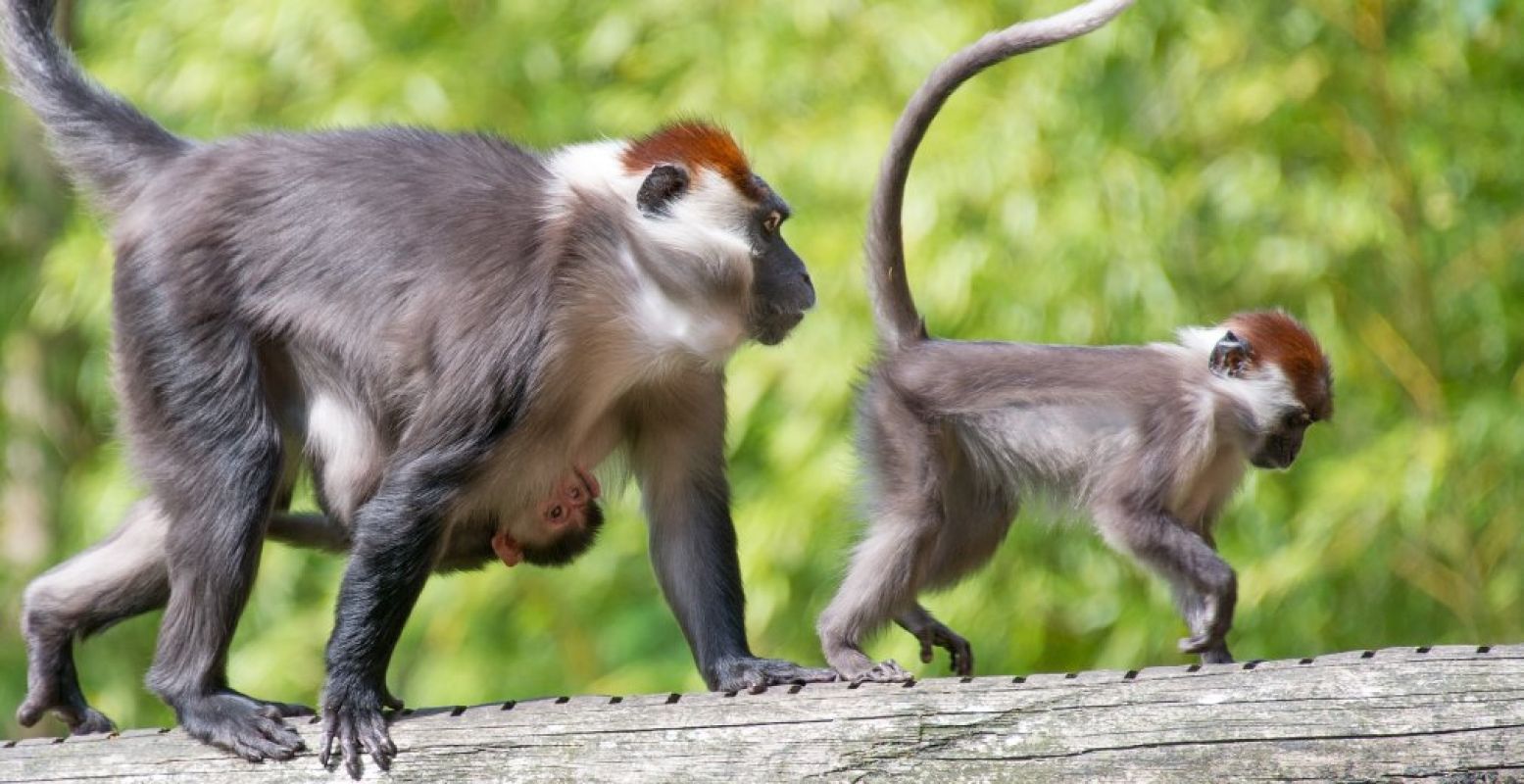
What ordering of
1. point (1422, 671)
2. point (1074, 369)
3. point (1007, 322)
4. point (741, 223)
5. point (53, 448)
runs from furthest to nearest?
1. point (53, 448)
2. point (1007, 322)
3. point (1074, 369)
4. point (741, 223)
5. point (1422, 671)

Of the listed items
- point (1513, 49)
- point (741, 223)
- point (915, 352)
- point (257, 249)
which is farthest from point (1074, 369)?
point (1513, 49)

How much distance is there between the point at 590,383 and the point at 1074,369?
1451mm

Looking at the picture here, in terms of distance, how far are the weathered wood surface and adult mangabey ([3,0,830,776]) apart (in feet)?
1.23

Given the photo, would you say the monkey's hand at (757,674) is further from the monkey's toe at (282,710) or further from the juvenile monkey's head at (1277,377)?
the juvenile monkey's head at (1277,377)

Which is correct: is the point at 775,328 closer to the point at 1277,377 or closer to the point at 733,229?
the point at 733,229

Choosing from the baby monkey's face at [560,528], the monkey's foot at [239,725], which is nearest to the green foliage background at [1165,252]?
the baby monkey's face at [560,528]

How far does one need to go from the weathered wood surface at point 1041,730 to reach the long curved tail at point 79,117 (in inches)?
58.5

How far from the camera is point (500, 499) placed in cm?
403

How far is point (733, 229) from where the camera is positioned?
399cm

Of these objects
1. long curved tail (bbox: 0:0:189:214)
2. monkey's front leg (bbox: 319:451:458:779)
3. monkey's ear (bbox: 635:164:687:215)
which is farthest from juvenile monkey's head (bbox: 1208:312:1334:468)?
long curved tail (bbox: 0:0:189:214)

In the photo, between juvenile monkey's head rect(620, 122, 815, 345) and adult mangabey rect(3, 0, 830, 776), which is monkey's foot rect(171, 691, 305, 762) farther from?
juvenile monkey's head rect(620, 122, 815, 345)

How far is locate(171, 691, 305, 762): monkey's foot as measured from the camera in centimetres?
370

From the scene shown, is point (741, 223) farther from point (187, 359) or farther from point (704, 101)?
point (704, 101)

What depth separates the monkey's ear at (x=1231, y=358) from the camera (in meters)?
4.86
